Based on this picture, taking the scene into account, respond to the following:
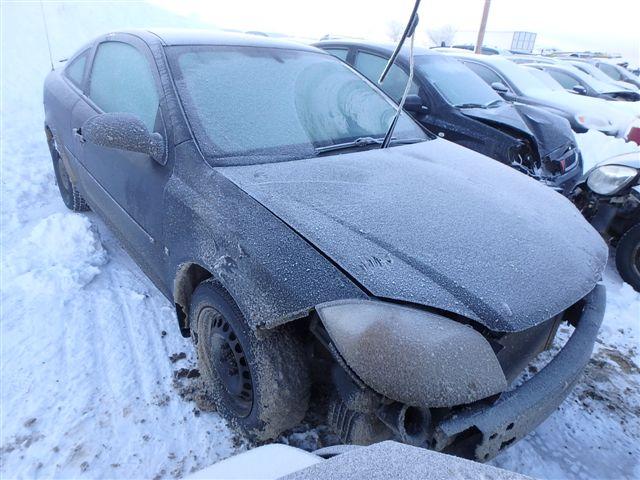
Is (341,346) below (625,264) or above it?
above

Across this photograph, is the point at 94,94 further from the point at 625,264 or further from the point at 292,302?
the point at 625,264

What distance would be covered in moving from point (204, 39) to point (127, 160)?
0.83m

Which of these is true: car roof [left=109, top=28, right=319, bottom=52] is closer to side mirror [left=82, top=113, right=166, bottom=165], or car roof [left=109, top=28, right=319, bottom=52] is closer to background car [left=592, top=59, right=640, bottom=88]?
side mirror [left=82, top=113, right=166, bottom=165]

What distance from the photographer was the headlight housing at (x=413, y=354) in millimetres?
1362

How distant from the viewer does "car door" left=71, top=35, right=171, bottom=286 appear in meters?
2.26

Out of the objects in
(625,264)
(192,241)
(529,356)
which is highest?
(192,241)

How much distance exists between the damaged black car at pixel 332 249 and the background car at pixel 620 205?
1.53m

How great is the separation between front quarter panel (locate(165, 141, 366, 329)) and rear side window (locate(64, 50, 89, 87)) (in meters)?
1.86

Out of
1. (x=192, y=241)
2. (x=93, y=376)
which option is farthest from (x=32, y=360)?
(x=192, y=241)

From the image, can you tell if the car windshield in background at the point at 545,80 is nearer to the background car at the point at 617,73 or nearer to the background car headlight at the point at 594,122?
the background car headlight at the point at 594,122

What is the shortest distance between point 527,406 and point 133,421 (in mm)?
1694

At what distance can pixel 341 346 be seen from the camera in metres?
1.41

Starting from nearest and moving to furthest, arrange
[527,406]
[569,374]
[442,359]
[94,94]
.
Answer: [442,359]
[527,406]
[569,374]
[94,94]

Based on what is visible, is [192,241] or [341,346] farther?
[192,241]
